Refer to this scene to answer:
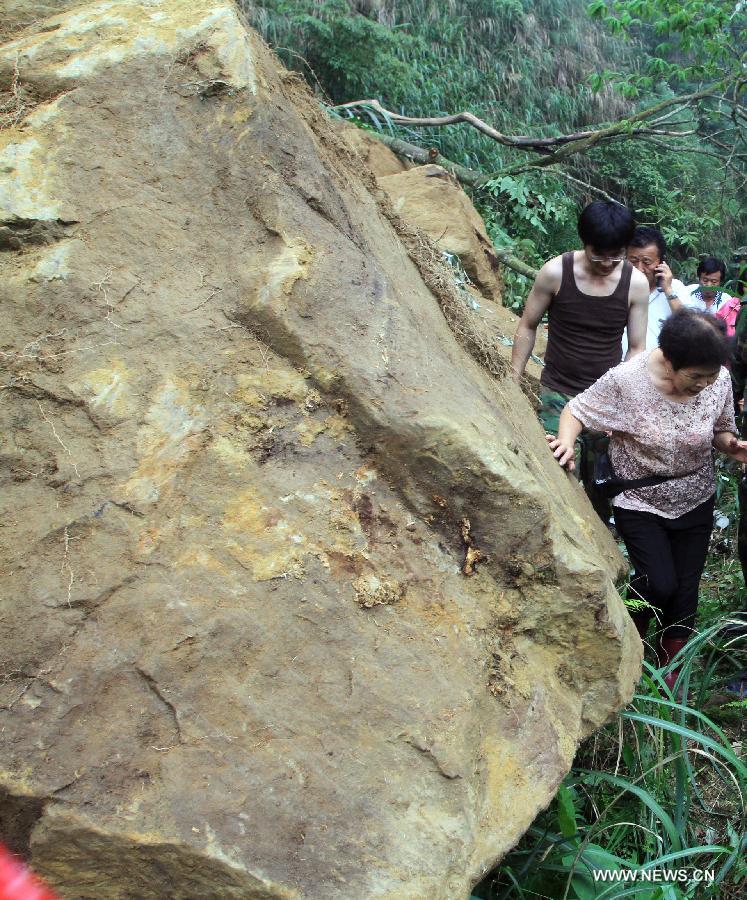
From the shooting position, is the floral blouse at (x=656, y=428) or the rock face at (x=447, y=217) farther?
the rock face at (x=447, y=217)

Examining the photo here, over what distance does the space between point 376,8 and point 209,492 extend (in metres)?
10.7

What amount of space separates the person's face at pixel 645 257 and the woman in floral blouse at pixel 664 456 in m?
1.45

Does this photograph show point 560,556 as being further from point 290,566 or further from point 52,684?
point 52,684

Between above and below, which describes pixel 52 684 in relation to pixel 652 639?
above

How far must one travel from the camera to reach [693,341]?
116 inches

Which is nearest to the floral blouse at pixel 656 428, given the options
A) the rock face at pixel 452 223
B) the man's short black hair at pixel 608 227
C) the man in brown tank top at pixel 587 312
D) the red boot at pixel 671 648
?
the man in brown tank top at pixel 587 312

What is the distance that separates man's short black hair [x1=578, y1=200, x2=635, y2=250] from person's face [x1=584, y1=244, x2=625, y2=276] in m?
0.02

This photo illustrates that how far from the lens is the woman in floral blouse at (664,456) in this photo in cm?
313

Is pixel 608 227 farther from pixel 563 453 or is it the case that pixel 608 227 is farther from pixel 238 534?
pixel 238 534

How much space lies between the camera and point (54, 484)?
1.95 meters

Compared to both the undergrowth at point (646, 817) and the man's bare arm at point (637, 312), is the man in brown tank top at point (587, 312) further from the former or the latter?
the undergrowth at point (646, 817)

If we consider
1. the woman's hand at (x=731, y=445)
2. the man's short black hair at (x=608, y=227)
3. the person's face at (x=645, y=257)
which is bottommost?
the woman's hand at (x=731, y=445)

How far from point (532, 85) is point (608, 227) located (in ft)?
35.9

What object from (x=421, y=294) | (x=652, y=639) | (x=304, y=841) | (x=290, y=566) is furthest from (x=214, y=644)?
(x=652, y=639)
